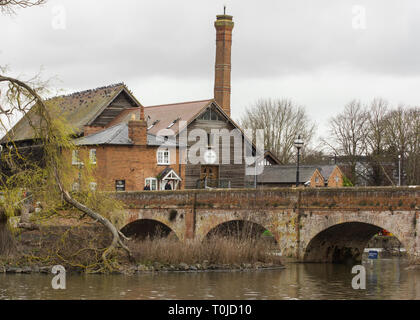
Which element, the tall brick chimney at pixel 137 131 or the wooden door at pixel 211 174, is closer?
the tall brick chimney at pixel 137 131

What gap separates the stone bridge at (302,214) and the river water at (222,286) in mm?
2058

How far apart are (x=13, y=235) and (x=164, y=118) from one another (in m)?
26.8

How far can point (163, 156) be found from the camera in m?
52.4

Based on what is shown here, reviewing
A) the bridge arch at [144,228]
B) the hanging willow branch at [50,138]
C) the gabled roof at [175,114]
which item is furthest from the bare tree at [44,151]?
the gabled roof at [175,114]

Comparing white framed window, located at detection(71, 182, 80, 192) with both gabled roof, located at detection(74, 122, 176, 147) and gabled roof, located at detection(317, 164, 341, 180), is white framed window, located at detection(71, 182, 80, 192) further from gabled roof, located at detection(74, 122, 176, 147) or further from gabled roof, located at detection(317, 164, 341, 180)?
gabled roof, located at detection(317, 164, 341, 180)

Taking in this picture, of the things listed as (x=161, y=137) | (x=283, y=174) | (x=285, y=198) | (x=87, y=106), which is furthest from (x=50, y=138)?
(x=283, y=174)

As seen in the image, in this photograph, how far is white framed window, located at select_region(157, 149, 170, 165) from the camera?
171 feet

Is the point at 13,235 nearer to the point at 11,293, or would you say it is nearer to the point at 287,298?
the point at 11,293

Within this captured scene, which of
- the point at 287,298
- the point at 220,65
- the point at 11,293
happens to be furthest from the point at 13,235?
the point at 220,65

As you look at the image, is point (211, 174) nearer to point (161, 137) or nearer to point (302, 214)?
point (161, 137)

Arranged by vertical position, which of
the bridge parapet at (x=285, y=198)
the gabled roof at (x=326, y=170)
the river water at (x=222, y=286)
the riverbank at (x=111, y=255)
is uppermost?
the gabled roof at (x=326, y=170)

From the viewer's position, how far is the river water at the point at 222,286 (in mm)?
25750

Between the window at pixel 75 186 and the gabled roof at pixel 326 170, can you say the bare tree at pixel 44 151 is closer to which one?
the window at pixel 75 186

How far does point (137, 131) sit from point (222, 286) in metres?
24.1
